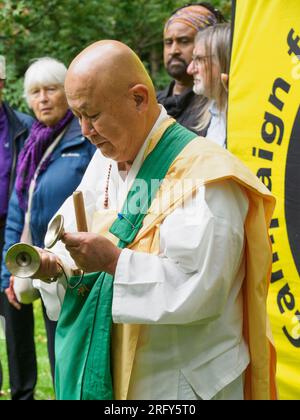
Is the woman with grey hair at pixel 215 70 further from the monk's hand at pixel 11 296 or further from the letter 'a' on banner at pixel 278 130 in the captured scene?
the monk's hand at pixel 11 296

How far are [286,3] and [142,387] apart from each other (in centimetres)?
188

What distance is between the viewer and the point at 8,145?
5238mm

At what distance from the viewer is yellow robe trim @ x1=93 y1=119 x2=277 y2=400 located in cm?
250

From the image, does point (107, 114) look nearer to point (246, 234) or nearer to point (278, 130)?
point (246, 234)

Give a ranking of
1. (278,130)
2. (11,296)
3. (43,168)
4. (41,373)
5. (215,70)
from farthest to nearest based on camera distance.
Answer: (41,373)
(11,296)
(43,168)
(215,70)
(278,130)

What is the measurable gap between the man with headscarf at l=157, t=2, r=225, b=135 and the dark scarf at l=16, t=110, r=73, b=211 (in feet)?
2.19

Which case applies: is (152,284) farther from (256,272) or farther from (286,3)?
(286,3)

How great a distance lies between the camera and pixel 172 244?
2.43m

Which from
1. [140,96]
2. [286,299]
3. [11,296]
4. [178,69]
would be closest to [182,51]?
[178,69]

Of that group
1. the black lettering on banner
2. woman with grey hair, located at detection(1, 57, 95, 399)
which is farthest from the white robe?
woman with grey hair, located at detection(1, 57, 95, 399)

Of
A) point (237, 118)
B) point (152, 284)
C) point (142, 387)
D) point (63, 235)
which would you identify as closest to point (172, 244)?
point (152, 284)

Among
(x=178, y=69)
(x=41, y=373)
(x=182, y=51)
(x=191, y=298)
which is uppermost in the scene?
(x=182, y=51)

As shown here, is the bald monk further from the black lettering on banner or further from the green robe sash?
the black lettering on banner

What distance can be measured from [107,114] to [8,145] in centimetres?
284
